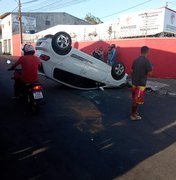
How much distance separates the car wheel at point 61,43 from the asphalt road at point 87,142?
190 cm

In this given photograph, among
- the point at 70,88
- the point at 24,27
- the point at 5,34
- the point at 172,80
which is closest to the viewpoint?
the point at 70,88

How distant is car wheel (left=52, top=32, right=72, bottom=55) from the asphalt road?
1.90m

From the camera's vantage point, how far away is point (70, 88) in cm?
1090

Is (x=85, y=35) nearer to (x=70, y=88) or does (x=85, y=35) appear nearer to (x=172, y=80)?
(x=172, y=80)

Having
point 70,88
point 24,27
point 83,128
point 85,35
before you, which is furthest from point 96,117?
point 24,27

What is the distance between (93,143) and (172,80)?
935 cm

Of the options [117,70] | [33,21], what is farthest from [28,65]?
[33,21]

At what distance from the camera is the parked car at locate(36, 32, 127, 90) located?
31.0 feet

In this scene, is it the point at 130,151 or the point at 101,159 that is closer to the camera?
the point at 101,159

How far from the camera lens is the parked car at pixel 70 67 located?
945 centimetres

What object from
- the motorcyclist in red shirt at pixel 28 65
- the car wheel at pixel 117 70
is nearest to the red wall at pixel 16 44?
the car wheel at pixel 117 70

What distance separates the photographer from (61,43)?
948cm

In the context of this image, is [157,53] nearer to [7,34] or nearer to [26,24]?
[26,24]

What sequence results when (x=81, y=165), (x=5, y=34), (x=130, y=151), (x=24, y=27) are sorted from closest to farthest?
(x=81, y=165), (x=130, y=151), (x=24, y=27), (x=5, y=34)
